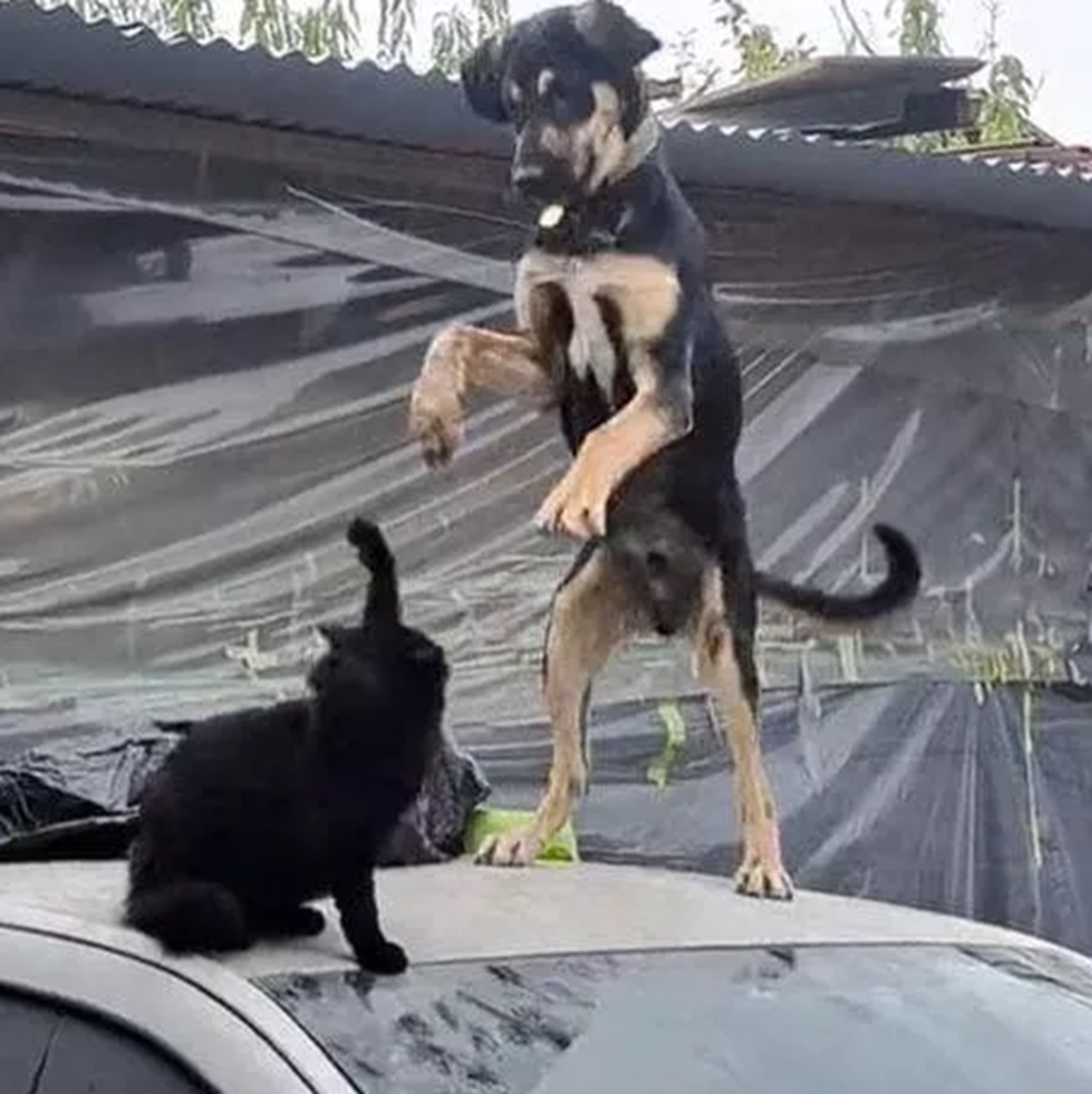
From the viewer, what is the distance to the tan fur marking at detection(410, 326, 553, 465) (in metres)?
4.11

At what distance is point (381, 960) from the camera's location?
312 centimetres

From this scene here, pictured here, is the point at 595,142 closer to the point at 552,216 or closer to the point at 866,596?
the point at 552,216

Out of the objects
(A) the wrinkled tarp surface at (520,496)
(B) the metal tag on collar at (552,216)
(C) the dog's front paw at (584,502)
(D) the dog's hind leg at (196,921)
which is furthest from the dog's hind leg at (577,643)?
(D) the dog's hind leg at (196,921)

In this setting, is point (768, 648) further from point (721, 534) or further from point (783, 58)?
point (783, 58)

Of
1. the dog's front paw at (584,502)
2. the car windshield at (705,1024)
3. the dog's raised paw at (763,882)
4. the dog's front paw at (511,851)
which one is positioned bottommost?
the dog's front paw at (511,851)

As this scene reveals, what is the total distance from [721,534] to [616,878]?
0.62 meters

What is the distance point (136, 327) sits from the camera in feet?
19.3

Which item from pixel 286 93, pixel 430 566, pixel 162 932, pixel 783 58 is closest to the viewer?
pixel 162 932

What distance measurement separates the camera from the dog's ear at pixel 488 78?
13.9 feet

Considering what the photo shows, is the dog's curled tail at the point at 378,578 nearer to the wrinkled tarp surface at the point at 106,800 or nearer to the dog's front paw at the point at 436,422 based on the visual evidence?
the wrinkled tarp surface at the point at 106,800

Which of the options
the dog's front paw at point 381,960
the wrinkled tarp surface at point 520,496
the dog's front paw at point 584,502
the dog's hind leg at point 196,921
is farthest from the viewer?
the wrinkled tarp surface at point 520,496

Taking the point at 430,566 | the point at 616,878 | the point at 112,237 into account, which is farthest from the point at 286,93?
the point at 616,878

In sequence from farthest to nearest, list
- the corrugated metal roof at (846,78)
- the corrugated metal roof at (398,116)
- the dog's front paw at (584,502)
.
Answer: the corrugated metal roof at (846,78) → the corrugated metal roof at (398,116) → the dog's front paw at (584,502)

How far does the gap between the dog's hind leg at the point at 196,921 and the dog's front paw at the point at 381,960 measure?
0.12 meters
